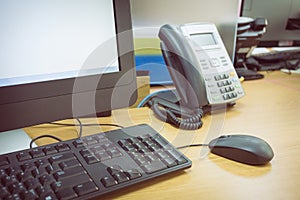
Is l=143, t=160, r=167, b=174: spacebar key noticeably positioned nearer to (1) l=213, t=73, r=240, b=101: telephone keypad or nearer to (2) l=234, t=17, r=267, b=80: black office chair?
(1) l=213, t=73, r=240, b=101: telephone keypad

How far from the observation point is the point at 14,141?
0.54m

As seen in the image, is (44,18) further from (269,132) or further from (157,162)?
(269,132)

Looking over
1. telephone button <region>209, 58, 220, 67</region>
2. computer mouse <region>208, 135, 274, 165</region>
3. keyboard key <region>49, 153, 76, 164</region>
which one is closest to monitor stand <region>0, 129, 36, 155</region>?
keyboard key <region>49, 153, 76, 164</region>

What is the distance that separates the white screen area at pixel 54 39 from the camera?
432 millimetres

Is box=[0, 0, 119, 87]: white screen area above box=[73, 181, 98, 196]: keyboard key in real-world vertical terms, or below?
above

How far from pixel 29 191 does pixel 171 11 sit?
674mm

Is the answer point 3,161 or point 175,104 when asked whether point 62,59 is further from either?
point 175,104

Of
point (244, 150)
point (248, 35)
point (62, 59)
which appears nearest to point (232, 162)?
point (244, 150)

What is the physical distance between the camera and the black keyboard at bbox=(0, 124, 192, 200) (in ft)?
1.17

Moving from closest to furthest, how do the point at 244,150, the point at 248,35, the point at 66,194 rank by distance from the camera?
the point at 66,194, the point at 244,150, the point at 248,35

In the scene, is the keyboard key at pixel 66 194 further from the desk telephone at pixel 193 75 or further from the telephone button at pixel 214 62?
the telephone button at pixel 214 62

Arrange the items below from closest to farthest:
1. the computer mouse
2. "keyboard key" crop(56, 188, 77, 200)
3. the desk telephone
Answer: "keyboard key" crop(56, 188, 77, 200)
the computer mouse
the desk telephone

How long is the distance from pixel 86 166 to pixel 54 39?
23 centimetres

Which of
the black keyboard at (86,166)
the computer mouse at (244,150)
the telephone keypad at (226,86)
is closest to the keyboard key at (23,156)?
the black keyboard at (86,166)
